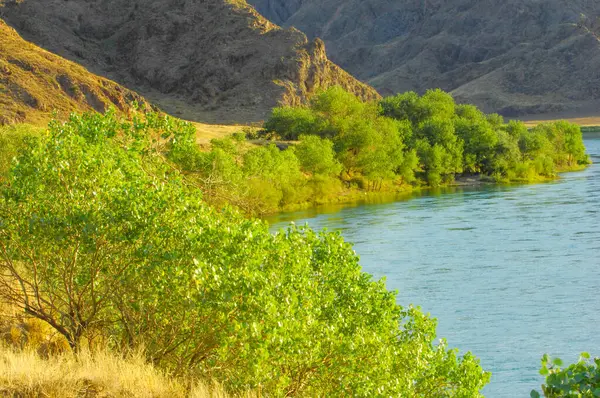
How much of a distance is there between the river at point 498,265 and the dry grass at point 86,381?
1294 cm

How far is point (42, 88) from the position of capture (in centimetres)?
7525

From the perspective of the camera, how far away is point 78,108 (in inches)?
2926

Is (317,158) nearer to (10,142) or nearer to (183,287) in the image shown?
(10,142)

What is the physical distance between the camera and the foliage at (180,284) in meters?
12.2

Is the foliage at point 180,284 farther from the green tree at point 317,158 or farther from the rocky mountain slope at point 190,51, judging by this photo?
the rocky mountain slope at point 190,51

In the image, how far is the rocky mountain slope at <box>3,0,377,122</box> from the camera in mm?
126562

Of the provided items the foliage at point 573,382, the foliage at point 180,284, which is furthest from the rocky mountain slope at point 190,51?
the foliage at point 573,382

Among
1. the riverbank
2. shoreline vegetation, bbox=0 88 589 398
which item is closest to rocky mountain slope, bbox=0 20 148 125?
the riverbank

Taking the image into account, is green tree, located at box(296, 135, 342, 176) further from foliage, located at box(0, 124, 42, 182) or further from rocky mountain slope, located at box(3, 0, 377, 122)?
rocky mountain slope, located at box(3, 0, 377, 122)

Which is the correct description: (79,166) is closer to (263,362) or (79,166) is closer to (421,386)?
(263,362)

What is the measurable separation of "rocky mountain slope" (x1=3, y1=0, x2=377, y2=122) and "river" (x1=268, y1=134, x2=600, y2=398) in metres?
62.7

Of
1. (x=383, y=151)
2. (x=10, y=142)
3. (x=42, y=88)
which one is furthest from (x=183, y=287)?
(x=42, y=88)

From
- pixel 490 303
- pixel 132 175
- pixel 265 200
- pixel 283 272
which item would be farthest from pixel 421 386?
pixel 265 200

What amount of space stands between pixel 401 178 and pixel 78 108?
3249cm
